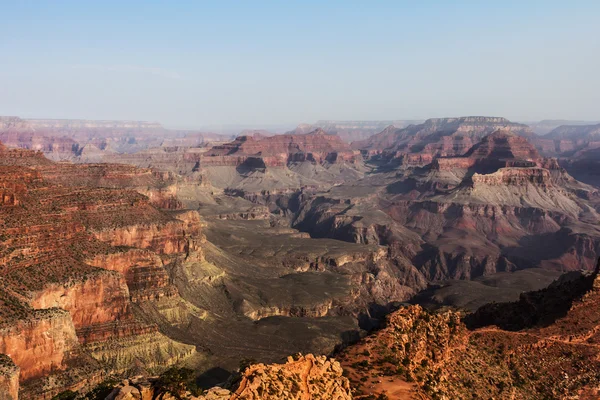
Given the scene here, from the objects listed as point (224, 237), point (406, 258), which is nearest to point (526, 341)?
point (224, 237)

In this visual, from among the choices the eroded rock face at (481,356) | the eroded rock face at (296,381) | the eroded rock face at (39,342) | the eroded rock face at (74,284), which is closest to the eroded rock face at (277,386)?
the eroded rock face at (296,381)

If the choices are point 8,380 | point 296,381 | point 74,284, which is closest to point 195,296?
point 74,284

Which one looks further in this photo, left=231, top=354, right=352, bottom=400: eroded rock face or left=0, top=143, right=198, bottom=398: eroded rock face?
left=0, top=143, right=198, bottom=398: eroded rock face

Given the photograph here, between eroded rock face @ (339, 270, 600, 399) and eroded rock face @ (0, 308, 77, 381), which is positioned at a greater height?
eroded rock face @ (339, 270, 600, 399)

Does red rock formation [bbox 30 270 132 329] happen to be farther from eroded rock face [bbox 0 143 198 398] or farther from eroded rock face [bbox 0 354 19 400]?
eroded rock face [bbox 0 354 19 400]

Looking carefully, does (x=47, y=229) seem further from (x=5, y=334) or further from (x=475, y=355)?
(x=475, y=355)

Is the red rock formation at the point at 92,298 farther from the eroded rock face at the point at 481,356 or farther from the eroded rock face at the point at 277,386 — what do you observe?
the eroded rock face at the point at 481,356

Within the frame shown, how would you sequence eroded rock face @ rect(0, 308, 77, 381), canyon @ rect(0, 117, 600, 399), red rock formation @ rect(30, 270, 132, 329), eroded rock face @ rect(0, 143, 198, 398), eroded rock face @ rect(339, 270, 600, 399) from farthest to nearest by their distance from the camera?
red rock formation @ rect(30, 270, 132, 329)
eroded rock face @ rect(0, 143, 198, 398)
eroded rock face @ rect(0, 308, 77, 381)
canyon @ rect(0, 117, 600, 399)
eroded rock face @ rect(339, 270, 600, 399)

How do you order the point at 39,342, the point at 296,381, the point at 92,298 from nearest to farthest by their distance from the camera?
the point at 296,381, the point at 39,342, the point at 92,298

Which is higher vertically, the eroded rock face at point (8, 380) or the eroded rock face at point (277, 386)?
the eroded rock face at point (277, 386)

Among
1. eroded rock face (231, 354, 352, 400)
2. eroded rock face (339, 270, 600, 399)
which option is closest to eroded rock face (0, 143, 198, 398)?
eroded rock face (339, 270, 600, 399)

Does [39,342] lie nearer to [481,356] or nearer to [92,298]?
[92,298]
